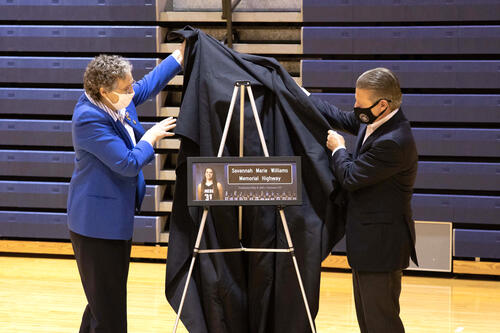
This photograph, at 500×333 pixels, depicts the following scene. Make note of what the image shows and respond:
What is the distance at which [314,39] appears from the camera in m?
4.93

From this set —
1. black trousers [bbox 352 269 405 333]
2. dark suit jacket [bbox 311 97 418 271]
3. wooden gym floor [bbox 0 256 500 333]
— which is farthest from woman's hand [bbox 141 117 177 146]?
wooden gym floor [bbox 0 256 500 333]

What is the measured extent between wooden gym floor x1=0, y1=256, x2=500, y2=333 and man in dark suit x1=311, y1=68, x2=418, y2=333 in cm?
116

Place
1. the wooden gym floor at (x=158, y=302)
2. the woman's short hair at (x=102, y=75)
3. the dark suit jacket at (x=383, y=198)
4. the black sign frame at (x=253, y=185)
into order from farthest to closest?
the wooden gym floor at (x=158, y=302)
the black sign frame at (x=253, y=185)
the woman's short hair at (x=102, y=75)
the dark suit jacket at (x=383, y=198)

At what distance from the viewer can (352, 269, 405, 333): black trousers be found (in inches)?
101

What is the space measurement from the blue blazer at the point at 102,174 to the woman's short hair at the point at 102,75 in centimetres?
7

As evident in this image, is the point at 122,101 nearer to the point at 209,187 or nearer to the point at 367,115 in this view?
the point at 209,187

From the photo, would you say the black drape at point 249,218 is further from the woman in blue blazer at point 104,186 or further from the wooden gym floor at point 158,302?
the wooden gym floor at point 158,302

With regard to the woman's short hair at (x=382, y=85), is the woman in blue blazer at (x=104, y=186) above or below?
below

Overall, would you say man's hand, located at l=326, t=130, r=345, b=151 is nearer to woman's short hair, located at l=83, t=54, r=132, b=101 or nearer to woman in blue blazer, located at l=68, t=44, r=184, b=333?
woman in blue blazer, located at l=68, t=44, r=184, b=333

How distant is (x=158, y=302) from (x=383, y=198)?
213cm

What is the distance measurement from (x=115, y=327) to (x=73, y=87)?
309cm

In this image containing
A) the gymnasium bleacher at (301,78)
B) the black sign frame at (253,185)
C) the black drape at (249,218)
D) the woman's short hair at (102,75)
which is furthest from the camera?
the gymnasium bleacher at (301,78)

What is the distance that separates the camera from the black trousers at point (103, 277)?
268 centimetres

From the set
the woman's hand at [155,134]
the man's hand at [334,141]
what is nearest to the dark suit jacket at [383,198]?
the man's hand at [334,141]
